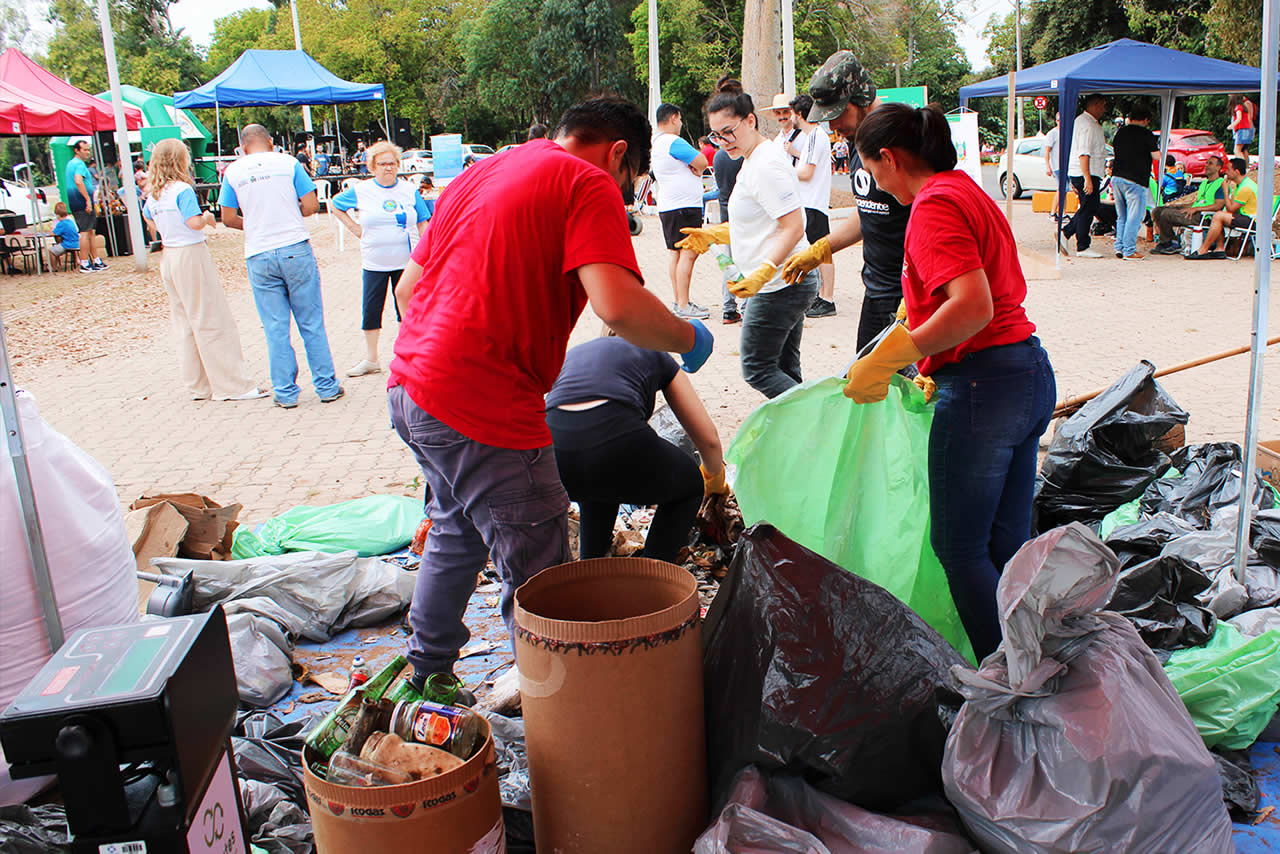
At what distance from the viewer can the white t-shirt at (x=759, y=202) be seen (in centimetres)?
458

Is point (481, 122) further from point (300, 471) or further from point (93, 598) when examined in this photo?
point (93, 598)

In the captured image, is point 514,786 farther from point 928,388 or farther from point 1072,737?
point 928,388

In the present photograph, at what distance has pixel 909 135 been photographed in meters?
2.51

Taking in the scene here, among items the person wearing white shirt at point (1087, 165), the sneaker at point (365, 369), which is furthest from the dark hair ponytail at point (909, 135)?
the person wearing white shirt at point (1087, 165)

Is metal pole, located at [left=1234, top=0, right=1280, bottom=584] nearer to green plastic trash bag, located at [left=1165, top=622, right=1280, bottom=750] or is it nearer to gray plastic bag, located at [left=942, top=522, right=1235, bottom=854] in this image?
green plastic trash bag, located at [left=1165, top=622, right=1280, bottom=750]

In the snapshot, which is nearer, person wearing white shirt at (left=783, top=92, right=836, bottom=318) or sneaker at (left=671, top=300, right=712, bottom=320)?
person wearing white shirt at (left=783, top=92, right=836, bottom=318)

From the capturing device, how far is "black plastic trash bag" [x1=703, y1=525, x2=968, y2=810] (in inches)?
79.1

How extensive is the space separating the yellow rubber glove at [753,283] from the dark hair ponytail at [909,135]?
1.43 meters

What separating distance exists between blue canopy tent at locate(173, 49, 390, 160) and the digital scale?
57.6ft

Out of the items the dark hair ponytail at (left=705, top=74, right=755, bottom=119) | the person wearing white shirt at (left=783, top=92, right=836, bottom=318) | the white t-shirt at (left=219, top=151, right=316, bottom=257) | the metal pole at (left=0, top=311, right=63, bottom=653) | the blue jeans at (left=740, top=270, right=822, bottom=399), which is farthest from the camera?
the person wearing white shirt at (left=783, top=92, right=836, bottom=318)

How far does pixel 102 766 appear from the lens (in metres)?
1.49

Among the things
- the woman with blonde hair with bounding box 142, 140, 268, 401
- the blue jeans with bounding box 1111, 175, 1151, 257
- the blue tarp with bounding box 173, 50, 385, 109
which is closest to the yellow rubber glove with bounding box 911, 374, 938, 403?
the woman with blonde hair with bounding box 142, 140, 268, 401

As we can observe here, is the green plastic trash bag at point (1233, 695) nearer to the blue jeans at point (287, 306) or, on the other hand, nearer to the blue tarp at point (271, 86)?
the blue jeans at point (287, 306)

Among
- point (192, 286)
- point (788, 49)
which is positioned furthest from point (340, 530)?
point (788, 49)
